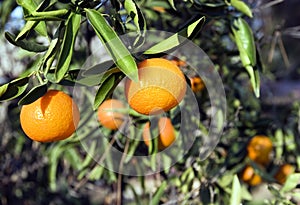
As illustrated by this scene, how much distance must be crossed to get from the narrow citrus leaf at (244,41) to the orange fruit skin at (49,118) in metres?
0.44

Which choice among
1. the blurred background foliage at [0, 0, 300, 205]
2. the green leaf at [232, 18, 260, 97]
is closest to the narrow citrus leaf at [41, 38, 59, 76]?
the blurred background foliage at [0, 0, 300, 205]

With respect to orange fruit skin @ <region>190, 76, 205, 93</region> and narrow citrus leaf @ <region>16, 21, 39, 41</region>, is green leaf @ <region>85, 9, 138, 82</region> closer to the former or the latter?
narrow citrus leaf @ <region>16, 21, 39, 41</region>

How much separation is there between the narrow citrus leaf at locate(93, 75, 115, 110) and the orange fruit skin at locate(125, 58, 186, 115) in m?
0.04

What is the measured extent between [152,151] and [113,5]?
449 millimetres

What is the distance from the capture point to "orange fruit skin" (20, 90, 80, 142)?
805 millimetres

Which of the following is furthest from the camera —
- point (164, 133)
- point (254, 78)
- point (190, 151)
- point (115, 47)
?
point (190, 151)

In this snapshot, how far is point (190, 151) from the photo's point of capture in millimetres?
1375

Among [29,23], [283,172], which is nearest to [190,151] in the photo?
[283,172]

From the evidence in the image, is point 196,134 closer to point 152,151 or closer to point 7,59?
point 152,151

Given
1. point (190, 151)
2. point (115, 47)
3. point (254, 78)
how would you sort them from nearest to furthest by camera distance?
point (115, 47), point (254, 78), point (190, 151)

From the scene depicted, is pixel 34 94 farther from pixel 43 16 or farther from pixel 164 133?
pixel 164 133

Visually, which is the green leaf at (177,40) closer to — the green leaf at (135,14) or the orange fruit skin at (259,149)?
the green leaf at (135,14)

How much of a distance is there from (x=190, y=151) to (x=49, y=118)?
25.7 inches

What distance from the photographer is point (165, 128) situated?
1.20 m
